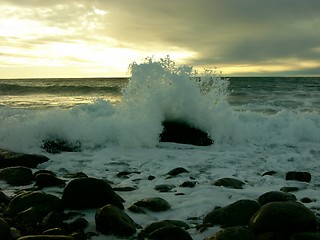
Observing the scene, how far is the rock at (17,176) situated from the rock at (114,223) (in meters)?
2.47

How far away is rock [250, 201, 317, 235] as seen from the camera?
12.0 feet

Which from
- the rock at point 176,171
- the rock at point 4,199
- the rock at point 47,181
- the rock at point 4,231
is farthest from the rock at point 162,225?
the rock at point 176,171

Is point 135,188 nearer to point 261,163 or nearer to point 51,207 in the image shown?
point 51,207

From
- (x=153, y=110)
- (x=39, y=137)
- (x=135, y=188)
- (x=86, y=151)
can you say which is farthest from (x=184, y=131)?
(x=135, y=188)

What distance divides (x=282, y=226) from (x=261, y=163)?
13.9ft

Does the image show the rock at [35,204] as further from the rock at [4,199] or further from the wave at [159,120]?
the wave at [159,120]

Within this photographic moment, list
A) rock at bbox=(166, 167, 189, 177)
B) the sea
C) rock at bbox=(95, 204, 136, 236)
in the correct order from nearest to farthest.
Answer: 1. rock at bbox=(95, 204, 136, 236)
2. the sea
3. rock at bbox=(166, 167, 189, 177)

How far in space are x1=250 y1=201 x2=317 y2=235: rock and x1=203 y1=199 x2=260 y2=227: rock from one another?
1.19 ft

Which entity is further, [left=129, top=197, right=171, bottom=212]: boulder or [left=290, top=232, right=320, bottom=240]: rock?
[left=129, top=197, right=171, bottom=212]: boulder

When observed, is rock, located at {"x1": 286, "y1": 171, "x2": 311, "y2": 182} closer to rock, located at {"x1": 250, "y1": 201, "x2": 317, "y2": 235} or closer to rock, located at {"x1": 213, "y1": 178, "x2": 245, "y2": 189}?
rock, located at {"x1": 213, "y1": 178, "x2": 245, "y2": 189}

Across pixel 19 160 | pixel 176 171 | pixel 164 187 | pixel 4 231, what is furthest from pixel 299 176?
pixel 19 160

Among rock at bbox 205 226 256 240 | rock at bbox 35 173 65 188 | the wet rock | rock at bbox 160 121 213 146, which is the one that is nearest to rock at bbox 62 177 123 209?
rock at bbox 35 173 65 188

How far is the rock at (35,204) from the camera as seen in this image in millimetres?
4402

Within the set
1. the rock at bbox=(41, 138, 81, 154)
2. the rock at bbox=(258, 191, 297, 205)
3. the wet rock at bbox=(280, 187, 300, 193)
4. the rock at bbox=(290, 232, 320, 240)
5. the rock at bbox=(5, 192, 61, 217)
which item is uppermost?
the rock at bbox=(290, 232, 320, 240)
